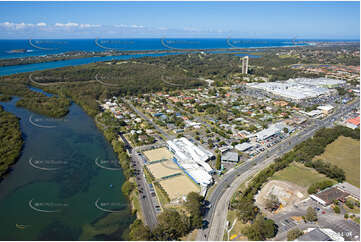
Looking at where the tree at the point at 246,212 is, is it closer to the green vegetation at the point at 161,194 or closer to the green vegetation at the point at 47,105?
the green vegetation at the point at 161,194

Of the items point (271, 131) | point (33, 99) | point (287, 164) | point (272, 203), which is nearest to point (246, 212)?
point (272, 203)

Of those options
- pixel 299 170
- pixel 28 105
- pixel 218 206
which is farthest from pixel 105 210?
pixel 28 105

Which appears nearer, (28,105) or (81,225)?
(81,225)

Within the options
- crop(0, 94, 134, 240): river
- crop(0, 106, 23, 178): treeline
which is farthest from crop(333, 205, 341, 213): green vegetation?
crop(0, 106, 23, 178): treeline

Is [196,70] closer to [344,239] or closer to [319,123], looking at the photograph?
[319,123]

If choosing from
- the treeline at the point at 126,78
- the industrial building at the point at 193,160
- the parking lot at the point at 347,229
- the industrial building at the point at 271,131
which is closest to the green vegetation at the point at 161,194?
the industrial building at the point at 193,160

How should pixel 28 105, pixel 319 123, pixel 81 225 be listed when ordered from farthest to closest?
pixel 28 105
pixel 319 123
pixel 81 225

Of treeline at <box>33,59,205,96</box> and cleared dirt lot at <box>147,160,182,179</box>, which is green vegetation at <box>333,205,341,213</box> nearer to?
cleared dirt lot at <box>147,160,182,179</box>
